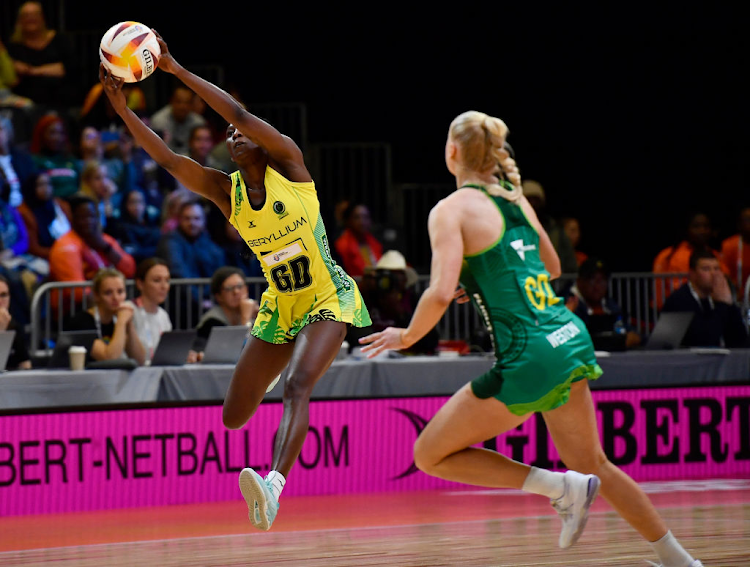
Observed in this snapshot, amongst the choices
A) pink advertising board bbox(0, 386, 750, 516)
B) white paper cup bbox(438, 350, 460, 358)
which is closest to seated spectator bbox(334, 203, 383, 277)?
white paper cup bbox(438, 350, 460, 358)

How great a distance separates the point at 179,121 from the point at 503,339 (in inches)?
336

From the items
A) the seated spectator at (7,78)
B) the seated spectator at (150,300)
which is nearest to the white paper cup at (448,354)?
the seated spectator at (150,300)

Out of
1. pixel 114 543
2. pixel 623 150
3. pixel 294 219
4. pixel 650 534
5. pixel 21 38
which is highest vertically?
pixel 21 38

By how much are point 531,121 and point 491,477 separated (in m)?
10.6

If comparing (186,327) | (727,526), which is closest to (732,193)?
(186,327)

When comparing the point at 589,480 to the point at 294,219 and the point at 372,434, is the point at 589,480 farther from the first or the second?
the point at 372,434

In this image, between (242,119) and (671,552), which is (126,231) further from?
(671,552)

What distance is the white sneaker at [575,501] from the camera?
4.65m

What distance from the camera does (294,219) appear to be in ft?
18.8

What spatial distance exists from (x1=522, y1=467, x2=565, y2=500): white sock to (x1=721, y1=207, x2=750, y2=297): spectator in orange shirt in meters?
7.84

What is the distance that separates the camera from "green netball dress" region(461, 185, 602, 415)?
4.48 metres

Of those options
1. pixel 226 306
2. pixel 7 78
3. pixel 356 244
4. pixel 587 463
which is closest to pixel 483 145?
pixel 587 463

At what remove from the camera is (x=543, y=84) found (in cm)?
1478

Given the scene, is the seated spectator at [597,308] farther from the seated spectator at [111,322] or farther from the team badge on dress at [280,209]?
the team badge on dress at [280,209]
